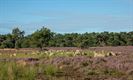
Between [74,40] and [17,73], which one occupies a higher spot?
[74,40]

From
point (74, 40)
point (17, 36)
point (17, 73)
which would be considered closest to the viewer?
point (17, 73)

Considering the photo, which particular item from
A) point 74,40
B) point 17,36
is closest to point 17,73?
point 17,36

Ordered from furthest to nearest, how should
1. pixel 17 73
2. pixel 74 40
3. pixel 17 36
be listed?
1. pixel 74 40
2. pixel 17 36
3. pixel 17 73

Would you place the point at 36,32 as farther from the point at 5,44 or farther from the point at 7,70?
the point at 7,70

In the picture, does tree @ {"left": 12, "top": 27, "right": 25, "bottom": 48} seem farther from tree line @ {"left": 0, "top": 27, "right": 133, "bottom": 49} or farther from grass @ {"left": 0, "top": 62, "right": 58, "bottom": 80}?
grass @ {"left": 0, "top": 62, "right": 58, "bottom": 80}

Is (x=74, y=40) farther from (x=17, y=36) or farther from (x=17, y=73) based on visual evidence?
(x=17, y=73)

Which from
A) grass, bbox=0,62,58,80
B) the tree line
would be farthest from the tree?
grass, bbox=0,62,58,80

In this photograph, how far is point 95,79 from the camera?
17297mm

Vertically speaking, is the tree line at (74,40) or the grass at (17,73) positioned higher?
the tree line at (74,40)

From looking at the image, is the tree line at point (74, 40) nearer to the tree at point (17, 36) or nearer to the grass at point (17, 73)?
the tree at point (17, 36)

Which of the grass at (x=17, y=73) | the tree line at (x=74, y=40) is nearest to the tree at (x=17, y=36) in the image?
the tree line at (x=74, y=40)

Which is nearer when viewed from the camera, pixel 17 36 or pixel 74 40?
pixel 17 36

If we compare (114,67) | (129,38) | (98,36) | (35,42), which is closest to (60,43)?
(98,36)

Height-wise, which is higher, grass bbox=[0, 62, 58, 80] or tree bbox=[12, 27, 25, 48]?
tree bbox=[12, 27, 25, 48]
